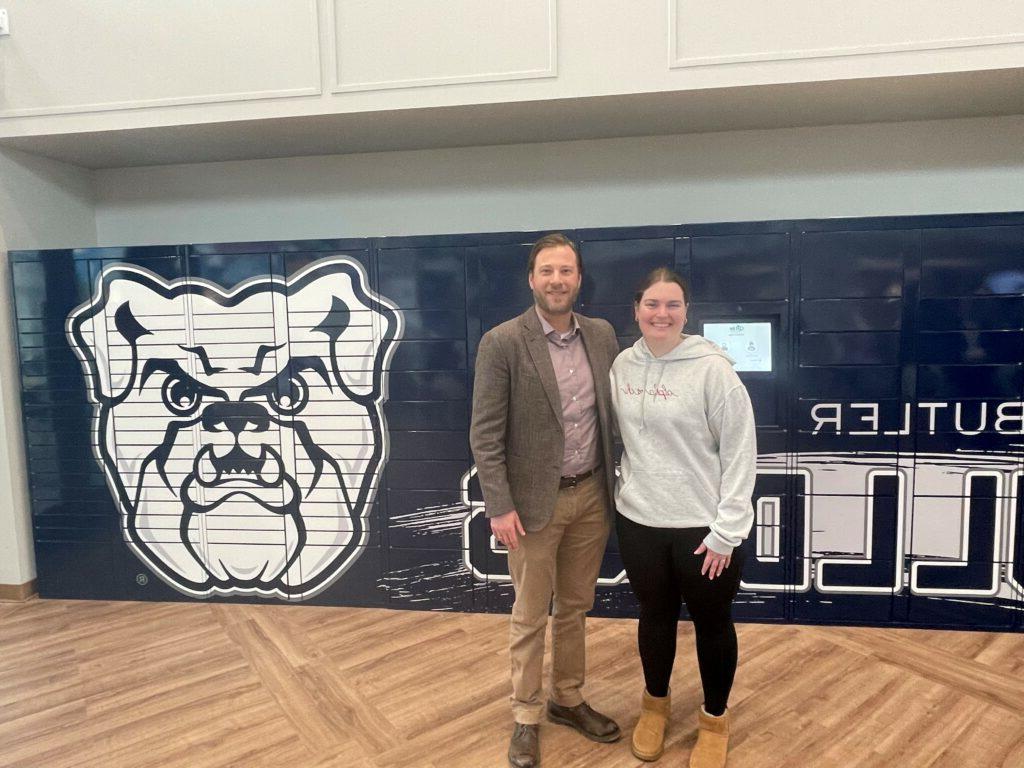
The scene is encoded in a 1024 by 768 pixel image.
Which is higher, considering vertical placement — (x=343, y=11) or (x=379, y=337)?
(x=343, y=11)

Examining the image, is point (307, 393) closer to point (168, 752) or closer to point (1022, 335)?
point (168, 752)

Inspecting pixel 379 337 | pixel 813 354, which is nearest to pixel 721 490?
pixel 813 354

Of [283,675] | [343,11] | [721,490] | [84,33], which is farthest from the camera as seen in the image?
[84,33]

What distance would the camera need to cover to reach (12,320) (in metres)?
2.77

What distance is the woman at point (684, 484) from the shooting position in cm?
155

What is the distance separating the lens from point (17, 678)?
2260 mm

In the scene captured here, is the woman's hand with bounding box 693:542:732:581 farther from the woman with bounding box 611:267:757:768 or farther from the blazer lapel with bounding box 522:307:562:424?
the blazer lapel with bounding box 522:307:562:424

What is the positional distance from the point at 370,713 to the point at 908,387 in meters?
2.13

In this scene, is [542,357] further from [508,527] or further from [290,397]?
[290,397]

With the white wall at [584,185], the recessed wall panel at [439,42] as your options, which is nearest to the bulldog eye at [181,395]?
the white wall at [584,185]

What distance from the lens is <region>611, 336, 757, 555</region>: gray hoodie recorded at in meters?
1.55

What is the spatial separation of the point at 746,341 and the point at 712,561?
3.65 feet

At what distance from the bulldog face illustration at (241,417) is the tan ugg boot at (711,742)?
1.48 metres

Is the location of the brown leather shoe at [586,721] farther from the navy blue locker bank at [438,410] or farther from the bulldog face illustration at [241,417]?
the bulldog face illustration at [241,417]
